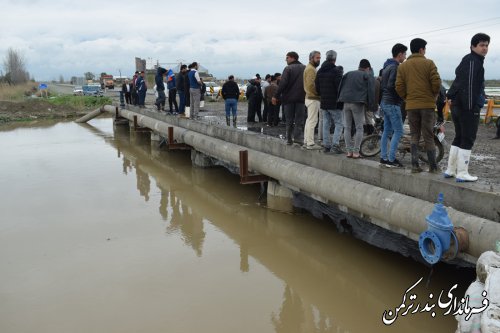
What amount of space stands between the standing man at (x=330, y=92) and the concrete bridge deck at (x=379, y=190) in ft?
1.39

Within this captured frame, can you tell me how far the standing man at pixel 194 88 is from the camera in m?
12.6

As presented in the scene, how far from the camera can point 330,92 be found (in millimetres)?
7211

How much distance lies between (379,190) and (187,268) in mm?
2816

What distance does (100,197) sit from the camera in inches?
381

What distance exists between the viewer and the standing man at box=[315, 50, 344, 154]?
7.12m

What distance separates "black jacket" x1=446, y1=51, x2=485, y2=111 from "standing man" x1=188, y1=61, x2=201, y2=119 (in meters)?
8.72

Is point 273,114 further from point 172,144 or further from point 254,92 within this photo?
point 172,144

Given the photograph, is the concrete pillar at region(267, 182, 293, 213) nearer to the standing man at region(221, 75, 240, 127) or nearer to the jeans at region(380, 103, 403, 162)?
the jeans at region(380, 103, 403, 162)

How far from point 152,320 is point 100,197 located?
5.57 meters

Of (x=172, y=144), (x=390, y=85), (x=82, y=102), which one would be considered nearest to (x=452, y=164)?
(x=390, y=85)

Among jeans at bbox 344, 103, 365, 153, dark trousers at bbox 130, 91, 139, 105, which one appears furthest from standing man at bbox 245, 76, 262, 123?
dark trousers at bbox 130, 91, 139, 105

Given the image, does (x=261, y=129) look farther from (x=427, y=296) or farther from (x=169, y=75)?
(x=427, y=296)

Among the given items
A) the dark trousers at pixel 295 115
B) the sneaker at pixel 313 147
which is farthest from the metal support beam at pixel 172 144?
the sneaker at pixel 313 147

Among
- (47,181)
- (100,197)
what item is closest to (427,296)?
(100,197)
